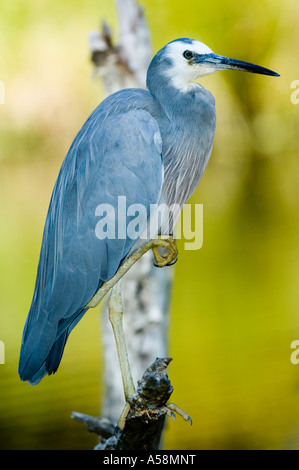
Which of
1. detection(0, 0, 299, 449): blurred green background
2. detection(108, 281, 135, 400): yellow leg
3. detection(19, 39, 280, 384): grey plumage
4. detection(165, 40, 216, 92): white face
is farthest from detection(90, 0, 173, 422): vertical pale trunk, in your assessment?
detection(165, 40, 216, 92): white face

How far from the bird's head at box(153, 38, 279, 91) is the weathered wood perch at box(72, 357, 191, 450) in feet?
2.71

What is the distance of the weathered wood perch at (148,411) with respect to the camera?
1.38 metres

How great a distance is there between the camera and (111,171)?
5.78ft

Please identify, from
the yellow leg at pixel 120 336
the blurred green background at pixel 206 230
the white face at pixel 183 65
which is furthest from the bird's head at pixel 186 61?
the blurred green background at pixel 206 230

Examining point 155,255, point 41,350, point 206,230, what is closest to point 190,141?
point 155,255

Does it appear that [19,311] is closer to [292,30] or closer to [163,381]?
[163,381]

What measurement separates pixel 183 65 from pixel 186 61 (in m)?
0.01

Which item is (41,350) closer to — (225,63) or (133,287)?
(225,63)

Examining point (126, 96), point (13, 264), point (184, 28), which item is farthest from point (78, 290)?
point (184, 28)

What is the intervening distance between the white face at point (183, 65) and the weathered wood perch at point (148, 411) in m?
0.82

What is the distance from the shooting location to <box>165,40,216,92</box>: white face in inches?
67.8

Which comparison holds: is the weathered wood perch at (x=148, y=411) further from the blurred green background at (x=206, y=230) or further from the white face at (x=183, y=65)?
the blurred green background at (x=206, y=230)

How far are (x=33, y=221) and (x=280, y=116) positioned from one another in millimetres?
5950
